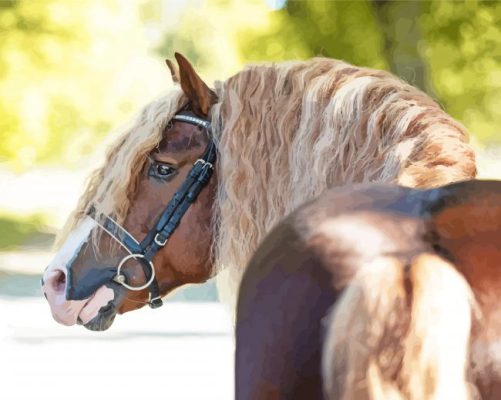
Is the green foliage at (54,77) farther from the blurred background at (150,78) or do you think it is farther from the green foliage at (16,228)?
the green foliage at (16,228)

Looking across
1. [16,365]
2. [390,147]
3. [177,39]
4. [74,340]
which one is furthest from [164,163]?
[177,39]

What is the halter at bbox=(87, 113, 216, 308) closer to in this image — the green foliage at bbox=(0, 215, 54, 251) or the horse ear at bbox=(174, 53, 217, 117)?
the horse ear at bbox=(174, 53, 217, 117)

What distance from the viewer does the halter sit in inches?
100.0

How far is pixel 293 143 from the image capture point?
7.84 ft

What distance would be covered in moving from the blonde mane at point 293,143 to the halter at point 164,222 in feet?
0.11

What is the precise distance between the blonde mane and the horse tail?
679mm

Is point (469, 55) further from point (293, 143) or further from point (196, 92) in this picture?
point (293, 143)

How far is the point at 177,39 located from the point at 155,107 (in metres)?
11.4

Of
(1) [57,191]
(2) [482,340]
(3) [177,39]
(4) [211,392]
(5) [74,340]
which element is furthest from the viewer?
(1) [57,191]

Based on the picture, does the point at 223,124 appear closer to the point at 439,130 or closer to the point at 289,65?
the point at 289,65

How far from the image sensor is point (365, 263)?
1356mm

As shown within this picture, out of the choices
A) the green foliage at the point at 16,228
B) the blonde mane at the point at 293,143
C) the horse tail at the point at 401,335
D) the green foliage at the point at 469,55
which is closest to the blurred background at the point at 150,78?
the green foliage at the point at 469,55

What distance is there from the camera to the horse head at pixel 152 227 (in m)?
2.55

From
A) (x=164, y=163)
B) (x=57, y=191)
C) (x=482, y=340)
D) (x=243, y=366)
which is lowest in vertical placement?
(x=57, y=191)
